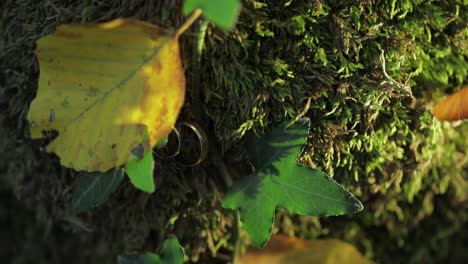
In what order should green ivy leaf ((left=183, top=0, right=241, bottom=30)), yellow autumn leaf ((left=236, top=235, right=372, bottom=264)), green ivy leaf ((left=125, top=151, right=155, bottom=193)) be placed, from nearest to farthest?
green ivy leaf ((left=183, top=0, right=241, bottom=30)), green ivy leaf ((left=125, top=151, right=155, bottom=193)), yellow autumn leaf ((left=236, top=235, right=372, bottom=264))

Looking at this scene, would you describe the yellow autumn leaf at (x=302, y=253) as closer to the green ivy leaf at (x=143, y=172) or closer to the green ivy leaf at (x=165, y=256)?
the green ivy leaf at (x=165, y=256)

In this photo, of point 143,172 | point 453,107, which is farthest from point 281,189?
point 453,107

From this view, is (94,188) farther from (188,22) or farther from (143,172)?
(188,22)

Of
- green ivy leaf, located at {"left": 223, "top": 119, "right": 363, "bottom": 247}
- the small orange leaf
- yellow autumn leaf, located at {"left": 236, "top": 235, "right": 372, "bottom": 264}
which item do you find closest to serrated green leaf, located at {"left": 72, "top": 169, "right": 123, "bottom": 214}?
green ivy leaf, located at {"left": 223, "top": 119, "right": 363, "bottom": 247}

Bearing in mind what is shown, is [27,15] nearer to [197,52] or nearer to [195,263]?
[197,52]

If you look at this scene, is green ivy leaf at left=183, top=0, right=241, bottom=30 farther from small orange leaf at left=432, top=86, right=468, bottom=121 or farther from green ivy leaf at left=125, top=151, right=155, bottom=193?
small orange leaf at left=432, top=86, right=468, bottom=121
